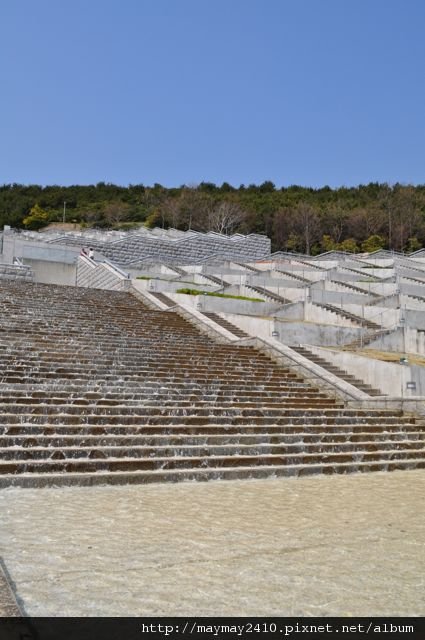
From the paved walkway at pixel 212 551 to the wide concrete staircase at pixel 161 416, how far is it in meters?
0.89

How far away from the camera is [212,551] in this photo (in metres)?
4.79

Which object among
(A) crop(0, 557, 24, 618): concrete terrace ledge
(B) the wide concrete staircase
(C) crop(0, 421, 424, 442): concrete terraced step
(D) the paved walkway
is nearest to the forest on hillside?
(B) the wide concrete staircase

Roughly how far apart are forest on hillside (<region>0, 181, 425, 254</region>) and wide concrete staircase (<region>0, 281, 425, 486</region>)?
151 feet

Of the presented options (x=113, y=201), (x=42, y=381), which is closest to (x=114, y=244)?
(x=42, y=381)

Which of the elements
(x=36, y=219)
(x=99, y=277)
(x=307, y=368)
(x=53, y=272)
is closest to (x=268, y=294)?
(x=99, y=277)

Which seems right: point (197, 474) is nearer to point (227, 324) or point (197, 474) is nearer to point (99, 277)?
point (227, 324)

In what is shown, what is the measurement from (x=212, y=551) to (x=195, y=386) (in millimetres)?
7204

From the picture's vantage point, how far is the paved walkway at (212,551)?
3.70 m

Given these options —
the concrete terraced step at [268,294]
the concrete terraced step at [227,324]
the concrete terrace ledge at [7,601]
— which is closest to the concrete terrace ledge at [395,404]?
the concrete terraced step at [227,324]

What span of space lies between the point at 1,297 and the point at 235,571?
15443 millimetres

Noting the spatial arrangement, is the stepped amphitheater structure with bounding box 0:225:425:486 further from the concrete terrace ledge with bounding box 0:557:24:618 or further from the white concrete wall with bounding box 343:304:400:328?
the concrete terrace ledge with bounding box 0:557:24:618

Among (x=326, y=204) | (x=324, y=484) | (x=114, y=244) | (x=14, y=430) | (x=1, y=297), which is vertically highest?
(x=326, y=204)

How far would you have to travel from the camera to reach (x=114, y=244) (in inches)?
1480
